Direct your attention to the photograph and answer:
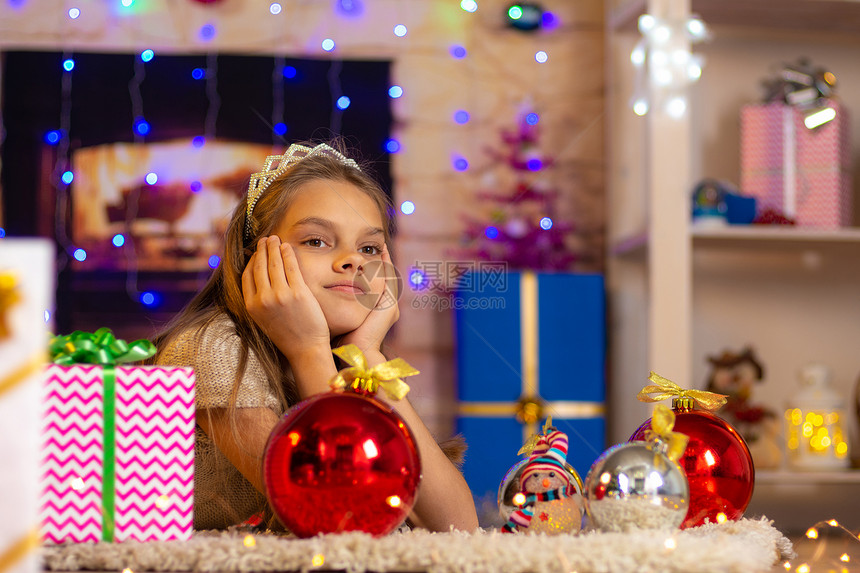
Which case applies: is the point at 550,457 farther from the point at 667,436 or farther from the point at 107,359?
the point at 107,359

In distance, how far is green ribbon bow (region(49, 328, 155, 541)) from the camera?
1.72 ft

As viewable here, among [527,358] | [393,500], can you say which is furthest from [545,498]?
[527,358]

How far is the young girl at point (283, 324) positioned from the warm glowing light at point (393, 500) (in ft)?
0.68

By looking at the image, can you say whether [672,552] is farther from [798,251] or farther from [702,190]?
[798,251]

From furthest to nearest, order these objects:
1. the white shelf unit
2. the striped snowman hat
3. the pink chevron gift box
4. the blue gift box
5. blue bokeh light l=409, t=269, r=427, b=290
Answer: the white shelf unit, the blue gift box, blue bokeh light l=409, t=269, r=427, b=290, the striped snowman hat, the pink chevron gift box

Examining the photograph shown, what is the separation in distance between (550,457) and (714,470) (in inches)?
5.5

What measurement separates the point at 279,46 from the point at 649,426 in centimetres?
190

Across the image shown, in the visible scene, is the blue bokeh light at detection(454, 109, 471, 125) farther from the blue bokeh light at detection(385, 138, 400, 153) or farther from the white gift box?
the white gift box

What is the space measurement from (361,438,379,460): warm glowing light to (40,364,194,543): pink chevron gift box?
0.12 metres

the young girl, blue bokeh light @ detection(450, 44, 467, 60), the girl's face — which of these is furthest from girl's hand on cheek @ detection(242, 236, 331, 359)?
blue bokeh light @ detection(450, 44, 467, 60)

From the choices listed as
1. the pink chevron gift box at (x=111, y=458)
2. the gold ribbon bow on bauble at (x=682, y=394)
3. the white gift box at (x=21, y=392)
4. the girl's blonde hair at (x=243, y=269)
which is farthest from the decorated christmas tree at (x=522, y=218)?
the white gift box at (x=21, y=392)

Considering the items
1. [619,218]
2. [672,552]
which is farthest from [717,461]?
[619,218]

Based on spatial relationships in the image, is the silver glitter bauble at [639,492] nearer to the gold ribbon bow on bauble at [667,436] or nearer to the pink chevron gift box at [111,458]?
the gold ribbon bow on bauble at [667,436]

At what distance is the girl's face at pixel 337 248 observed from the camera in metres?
0.93
